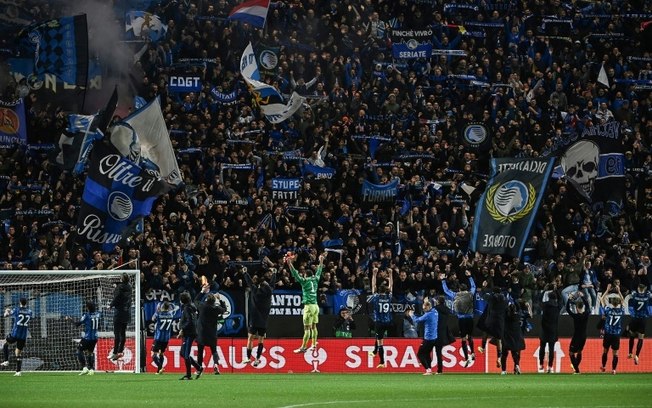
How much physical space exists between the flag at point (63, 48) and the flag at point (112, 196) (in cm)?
686

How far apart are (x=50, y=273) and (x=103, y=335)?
2.49 m

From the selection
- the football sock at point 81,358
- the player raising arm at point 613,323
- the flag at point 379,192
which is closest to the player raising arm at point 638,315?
the player raising arm at point 613,323

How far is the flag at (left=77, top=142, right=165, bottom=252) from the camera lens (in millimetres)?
33844

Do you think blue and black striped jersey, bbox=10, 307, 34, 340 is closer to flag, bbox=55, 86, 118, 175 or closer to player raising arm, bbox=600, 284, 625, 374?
flag, bbox=55, 86, 118, 175

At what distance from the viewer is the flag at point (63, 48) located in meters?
40.3

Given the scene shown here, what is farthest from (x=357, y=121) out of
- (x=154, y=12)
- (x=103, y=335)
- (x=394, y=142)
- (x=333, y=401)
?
(x=333, y=401)

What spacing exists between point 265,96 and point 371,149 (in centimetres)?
390

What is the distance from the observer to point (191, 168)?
131 ft

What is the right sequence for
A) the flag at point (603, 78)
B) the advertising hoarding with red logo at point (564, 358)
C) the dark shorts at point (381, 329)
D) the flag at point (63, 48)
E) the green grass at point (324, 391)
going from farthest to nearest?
the flag at point (603, 78), the flag at point (63, 48), the advertising hoarding with red logo at point (564, 358), the dark shorts at point (381, 329), the green grass at point (324, 391)

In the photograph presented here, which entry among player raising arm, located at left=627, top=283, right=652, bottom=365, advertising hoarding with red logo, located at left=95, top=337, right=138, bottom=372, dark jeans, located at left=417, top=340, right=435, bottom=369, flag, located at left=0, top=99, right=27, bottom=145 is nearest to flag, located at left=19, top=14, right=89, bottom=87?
flag, located at left=0, top=99, right=27, bottom=145

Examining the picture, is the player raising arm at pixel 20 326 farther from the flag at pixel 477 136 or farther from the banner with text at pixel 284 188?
the flag at pixel 477 136

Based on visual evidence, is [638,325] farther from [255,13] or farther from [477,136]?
[255,13]

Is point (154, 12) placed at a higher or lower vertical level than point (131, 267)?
higher

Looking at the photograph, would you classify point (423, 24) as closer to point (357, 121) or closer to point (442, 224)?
point (357, 121)
